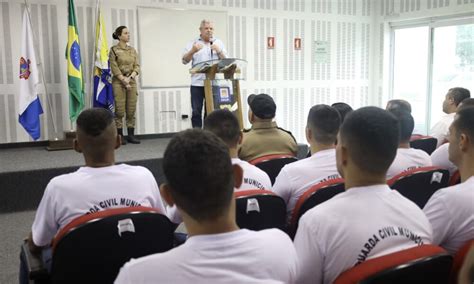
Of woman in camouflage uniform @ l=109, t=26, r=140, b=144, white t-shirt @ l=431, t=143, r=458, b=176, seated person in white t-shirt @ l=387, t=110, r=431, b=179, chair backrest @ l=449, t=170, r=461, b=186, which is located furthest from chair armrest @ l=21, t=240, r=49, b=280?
woman in camouflage uniform @ l=109, t=26, r=140, b=144

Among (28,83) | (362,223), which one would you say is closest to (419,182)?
(362,223)

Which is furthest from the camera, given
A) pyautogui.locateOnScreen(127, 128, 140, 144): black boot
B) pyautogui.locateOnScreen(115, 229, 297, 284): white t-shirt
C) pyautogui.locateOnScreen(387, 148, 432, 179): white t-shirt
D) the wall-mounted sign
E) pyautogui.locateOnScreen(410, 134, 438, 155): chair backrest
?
the wall-mounted sign

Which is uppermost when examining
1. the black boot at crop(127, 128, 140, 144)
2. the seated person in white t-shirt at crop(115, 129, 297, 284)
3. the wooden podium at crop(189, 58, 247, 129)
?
the wooden podium at crop(189, 58, 247, 129)

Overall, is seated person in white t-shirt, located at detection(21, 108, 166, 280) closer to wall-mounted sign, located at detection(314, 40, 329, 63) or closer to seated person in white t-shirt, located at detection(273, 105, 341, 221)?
seated person in white t-shirt, located at detection(273, 105, 341, 221)

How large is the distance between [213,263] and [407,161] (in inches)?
75.5

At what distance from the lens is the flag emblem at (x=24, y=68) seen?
18.6 feet

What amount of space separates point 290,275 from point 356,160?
51 centimetres

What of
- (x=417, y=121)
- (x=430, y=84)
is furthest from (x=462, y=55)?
(x=417, y=121)

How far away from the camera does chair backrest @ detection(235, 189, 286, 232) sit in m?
1.95

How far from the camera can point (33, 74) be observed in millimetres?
5691

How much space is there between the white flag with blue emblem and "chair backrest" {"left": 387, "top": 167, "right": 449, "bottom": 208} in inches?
190

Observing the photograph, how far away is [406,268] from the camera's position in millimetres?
1143

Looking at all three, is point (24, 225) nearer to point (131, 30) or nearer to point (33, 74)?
point (33, 74)

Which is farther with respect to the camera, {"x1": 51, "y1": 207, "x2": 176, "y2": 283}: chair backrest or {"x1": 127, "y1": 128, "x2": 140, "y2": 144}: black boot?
{"x1": 127, "y1": 128, "x2": 140, "y2": 144}: black boot
